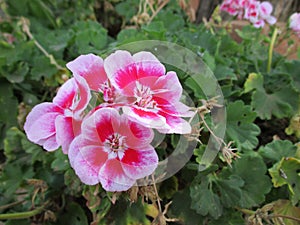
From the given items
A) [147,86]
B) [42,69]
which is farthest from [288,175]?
[42,69]

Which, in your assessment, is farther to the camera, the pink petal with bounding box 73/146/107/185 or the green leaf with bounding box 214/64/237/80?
the green leaf with bounding box 214/64/237/80

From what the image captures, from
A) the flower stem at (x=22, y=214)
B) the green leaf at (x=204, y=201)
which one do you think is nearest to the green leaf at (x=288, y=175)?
the green leaf at (x=204, y=201)

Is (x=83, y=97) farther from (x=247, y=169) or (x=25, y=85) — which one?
(x=25, y=85)

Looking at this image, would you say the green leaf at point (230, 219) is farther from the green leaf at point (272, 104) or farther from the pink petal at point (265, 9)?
the pink petal at point (265, 9)

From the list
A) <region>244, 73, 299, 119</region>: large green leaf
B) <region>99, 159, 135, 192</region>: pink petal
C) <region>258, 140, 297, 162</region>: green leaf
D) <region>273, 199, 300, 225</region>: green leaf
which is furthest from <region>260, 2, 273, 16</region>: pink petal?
<region>99, 159, 135, 192</region>: pink petal

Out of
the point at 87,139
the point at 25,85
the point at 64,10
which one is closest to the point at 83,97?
the point at 87,139

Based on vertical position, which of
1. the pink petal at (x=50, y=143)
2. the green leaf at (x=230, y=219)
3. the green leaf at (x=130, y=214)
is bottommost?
the green leaf at (x=230, y=219)

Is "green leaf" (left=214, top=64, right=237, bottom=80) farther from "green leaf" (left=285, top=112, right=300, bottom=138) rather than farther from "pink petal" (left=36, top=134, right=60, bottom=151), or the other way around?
"pink petal" (left=36, top=134, right=60, bottom=151)

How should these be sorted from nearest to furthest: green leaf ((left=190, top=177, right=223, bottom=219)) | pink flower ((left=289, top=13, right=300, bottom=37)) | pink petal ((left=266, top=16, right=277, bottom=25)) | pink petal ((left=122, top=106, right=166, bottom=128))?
pink petal ((left=122, top=106, right=166, bottom=128)), green leaf ((left=190, top=177, right=223, bottom=219)), pink flower ((left=289, top=13, right=300, bottom=37)), pink petal ((left=266, top=16, right=277, bottom=25))
